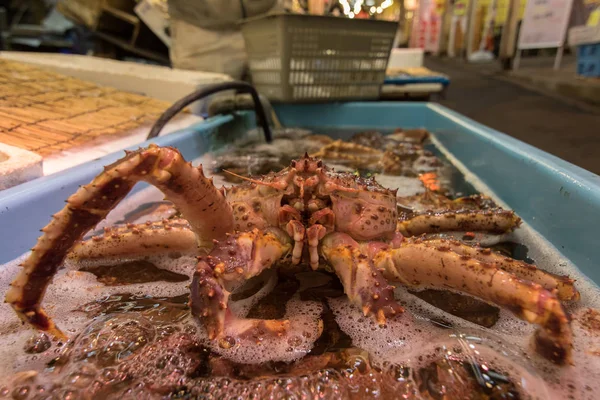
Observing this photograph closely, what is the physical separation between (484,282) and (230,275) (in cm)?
67

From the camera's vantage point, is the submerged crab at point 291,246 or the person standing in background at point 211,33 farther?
the person standing in background at point 211,33

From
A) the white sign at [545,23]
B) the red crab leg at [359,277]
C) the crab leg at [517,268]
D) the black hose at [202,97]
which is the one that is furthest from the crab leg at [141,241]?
the white sign at [545,23]

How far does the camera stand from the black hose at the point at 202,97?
104 inches

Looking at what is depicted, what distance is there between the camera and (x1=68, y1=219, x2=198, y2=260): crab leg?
4.99 ft

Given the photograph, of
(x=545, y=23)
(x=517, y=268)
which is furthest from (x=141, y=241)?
(x=545, y=23)

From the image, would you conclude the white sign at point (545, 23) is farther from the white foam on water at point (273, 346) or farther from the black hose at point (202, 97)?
the white foam on water at point (273, 346)

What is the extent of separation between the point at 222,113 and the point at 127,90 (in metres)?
1.00

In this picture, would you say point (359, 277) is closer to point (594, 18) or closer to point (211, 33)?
point (211, 33)

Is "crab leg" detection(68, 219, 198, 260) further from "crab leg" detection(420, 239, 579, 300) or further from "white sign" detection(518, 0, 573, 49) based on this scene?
"white sign" detection(518, 0, 573, 49)

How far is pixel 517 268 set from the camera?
3.98ft

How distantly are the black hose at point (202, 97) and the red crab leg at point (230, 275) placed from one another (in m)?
1.59

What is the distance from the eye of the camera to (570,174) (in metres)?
1.67

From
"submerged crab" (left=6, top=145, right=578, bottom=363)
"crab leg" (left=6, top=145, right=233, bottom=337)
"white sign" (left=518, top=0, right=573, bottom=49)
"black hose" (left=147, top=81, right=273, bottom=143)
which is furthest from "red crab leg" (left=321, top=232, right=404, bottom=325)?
"white sign" (left=518, top=0, right=573, bottom=49)

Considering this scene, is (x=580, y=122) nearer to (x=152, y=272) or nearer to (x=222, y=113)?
(x=222, y=113)
